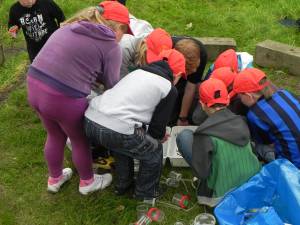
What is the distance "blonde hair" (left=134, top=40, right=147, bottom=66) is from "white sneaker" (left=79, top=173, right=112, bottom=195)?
2.99ft

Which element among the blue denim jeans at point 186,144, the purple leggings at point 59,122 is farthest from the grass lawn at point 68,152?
the blue denim jeans at point 186,144

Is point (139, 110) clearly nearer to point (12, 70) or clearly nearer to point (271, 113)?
point (271, 113)

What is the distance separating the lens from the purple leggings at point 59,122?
279 centimetres

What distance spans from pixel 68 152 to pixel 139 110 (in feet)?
3.95

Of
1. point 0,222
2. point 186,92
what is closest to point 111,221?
point 0,222

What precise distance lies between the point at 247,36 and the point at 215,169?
329 cm

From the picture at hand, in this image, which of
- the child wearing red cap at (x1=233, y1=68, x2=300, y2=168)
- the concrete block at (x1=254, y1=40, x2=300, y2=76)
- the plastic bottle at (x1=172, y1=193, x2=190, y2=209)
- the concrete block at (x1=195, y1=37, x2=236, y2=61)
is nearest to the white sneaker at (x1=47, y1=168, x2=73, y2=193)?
the plastic bottle at (x1=172, y1=193, x2=190, y2=209)

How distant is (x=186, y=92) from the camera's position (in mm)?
3924

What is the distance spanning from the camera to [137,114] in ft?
9.49

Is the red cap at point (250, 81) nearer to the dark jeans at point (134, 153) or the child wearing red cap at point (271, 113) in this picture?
the child wearing red cap at point (271, 113)

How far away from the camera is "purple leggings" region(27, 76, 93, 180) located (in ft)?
9.14

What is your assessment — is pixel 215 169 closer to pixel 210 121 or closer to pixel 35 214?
pixel 210 121

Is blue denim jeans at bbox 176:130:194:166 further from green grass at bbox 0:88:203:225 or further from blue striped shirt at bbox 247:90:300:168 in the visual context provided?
blue striped shirt at bbox 247:90:300:168

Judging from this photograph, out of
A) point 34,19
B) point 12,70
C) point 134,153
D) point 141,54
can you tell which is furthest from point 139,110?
point 12,70
